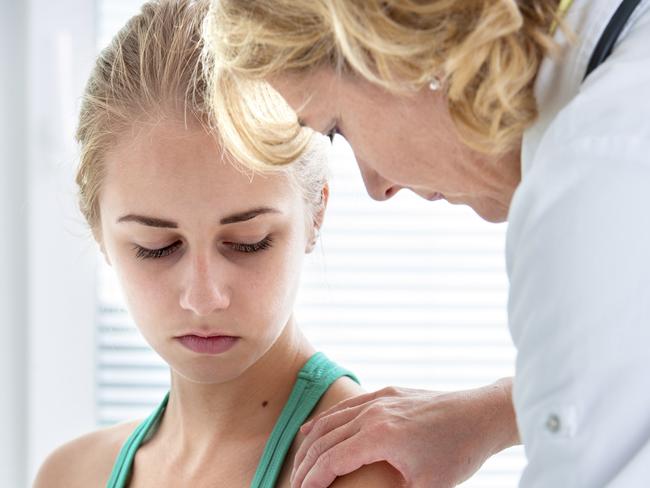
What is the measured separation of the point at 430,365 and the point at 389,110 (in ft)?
6.45

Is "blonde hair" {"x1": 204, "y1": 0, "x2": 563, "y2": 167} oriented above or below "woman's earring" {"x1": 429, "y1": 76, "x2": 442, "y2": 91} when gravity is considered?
above

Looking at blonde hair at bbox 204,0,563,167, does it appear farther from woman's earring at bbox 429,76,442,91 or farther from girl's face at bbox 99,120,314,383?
girl's face at bbox 99,120,314,383

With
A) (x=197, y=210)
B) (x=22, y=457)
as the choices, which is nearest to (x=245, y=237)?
(x=197, y=210)

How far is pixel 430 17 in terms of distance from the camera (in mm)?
834

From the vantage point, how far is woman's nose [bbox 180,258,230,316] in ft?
4.01

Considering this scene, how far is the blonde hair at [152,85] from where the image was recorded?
129 cm

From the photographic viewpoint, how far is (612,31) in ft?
2.73

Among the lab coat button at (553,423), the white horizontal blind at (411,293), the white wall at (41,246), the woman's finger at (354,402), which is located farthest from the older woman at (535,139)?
the white wall at (41,246)

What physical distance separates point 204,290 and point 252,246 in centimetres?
9

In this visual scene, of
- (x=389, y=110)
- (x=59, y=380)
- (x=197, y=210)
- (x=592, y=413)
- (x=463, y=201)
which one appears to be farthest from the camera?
(x=59, y=380)

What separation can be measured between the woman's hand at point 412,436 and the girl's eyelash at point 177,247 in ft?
0.73

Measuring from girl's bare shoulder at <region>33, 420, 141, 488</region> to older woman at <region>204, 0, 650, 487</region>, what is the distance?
2.07 feet

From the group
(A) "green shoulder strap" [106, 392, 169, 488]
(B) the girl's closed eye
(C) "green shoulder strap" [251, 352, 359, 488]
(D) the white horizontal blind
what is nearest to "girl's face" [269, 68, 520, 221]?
(B) the girl's closed eye

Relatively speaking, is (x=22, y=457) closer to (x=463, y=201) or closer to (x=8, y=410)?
(x=8, y=410)
